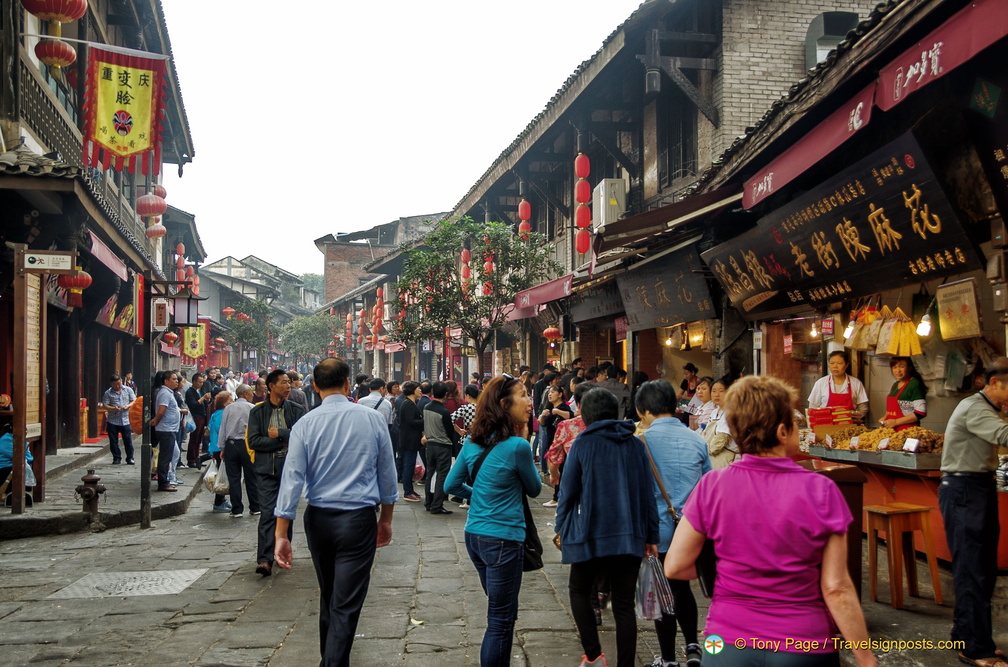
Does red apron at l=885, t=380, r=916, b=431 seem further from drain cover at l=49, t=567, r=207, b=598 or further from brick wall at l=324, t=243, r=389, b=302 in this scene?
brick wall at l=324, t=243, r=389, b=302

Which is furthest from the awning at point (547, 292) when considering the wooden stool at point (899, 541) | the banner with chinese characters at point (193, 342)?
the banner with chinese characters at point (193, 342)

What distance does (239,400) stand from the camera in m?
10.2

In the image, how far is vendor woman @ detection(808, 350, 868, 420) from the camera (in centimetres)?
898

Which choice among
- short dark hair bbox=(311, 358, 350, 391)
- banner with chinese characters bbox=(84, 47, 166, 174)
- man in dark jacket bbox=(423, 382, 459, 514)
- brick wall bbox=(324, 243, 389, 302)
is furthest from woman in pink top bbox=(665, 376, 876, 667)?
brick wall bbox=(324, 243, 389, 302)

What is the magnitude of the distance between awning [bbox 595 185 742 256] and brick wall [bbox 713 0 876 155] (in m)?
3.03

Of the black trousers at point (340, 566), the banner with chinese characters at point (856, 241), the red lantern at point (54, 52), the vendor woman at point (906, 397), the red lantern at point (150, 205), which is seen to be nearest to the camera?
the black trousers at point (340, 566)

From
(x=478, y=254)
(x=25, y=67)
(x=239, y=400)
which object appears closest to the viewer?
(x=239, y=400)

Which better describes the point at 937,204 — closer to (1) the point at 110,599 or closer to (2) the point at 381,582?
(2) the point at 381,582

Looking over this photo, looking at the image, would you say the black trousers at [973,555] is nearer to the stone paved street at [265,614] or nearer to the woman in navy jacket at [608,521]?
the stone paved street at [265,614]

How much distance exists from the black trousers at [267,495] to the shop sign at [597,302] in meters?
8.73

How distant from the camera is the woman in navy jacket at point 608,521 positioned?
4570 millimetres

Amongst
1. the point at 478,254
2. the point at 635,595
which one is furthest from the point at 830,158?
the point at 478,254

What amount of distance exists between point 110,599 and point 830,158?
7785 mm

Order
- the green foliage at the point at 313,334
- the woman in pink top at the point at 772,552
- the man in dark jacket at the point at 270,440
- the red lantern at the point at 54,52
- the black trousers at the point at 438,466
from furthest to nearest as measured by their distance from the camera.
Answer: the green foliage at the point at 313,334 < the black trousers at the point at 438,466 < the red lantern at the point at 54,52 < the man in dark jacket at the point at 270,440 < the woman in pink top at the point at 772,552
